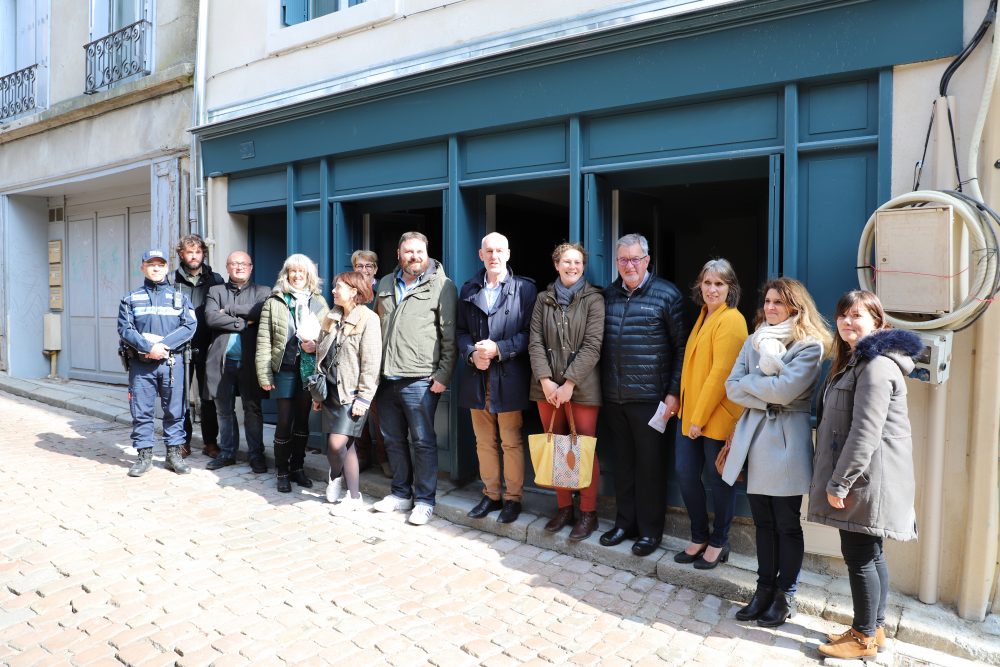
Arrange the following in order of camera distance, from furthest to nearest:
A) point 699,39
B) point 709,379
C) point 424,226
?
1. point 424,226
2. point 699,39
3. point 709,379

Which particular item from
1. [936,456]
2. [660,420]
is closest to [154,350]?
[660,420]

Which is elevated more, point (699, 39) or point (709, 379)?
point (699, 39)

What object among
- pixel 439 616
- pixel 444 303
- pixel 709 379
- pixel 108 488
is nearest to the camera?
pixel 439 616

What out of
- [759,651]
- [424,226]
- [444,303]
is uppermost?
[424,226]

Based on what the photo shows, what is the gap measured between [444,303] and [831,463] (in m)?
2.74

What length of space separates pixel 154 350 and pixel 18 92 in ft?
24.4

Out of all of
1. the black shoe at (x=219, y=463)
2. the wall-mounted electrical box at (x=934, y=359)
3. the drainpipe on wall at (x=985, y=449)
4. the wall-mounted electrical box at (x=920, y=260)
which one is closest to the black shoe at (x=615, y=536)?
the drainpipe on wall at (x=985, y=449)

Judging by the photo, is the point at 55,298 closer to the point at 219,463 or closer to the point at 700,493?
the point at 219,463

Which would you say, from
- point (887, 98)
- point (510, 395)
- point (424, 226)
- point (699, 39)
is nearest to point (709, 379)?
point (510, 395)

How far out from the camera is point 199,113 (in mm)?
7598

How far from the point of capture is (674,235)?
29.3 feet

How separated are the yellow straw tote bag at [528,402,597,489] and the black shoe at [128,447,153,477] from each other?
3.58m

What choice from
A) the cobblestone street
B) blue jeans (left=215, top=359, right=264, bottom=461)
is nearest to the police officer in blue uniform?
blue jeans (left=215, top=359, right=264, bottom=461)

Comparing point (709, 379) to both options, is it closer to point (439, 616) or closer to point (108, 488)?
point (439, 616)
